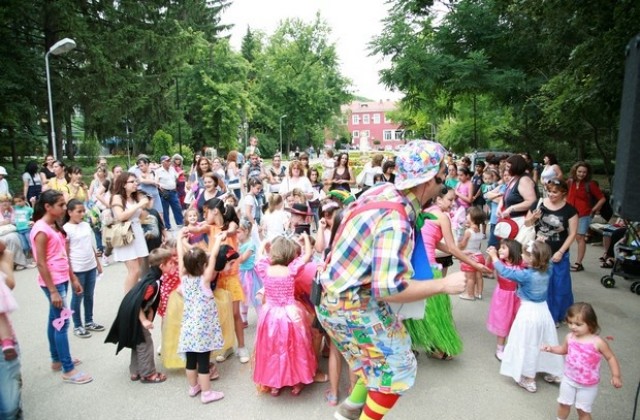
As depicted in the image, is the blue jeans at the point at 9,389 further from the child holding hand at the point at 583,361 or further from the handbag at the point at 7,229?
the handbag at the point at 7,229

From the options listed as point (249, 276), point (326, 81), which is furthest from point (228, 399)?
point (326, 81)

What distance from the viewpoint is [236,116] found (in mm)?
34281

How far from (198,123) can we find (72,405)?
3493cm

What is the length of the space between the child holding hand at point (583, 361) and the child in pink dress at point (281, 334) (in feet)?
6.52

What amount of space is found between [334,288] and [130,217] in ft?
12.9

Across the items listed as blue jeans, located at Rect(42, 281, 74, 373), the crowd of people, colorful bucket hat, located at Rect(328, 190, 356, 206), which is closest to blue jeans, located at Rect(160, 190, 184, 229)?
the crowd of people

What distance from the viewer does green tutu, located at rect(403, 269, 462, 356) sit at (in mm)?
4234

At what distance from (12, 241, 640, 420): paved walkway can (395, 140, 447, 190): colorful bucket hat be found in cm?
204

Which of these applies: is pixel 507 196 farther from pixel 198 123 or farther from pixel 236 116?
pixel 198 123

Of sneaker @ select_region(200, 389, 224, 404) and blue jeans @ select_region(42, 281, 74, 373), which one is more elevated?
blue jeans @ select_region(42, 281, 74, 373)

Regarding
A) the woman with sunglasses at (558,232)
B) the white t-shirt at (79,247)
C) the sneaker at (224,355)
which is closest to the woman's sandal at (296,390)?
the sneaker at (224,355)

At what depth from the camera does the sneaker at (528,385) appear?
3.83 metres

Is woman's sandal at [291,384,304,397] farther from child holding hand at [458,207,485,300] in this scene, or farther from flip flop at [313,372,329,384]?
child holding hand at [458,207,485,300]

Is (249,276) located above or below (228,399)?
above
